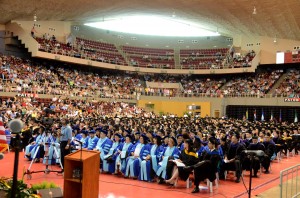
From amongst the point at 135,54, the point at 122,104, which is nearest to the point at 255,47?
the point at 135,54

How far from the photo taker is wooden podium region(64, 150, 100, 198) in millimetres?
6480

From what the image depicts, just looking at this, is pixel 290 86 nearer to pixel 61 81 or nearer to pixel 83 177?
pixel 61 81

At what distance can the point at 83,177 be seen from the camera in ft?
21.1

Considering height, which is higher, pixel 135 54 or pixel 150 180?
pixel 135 54

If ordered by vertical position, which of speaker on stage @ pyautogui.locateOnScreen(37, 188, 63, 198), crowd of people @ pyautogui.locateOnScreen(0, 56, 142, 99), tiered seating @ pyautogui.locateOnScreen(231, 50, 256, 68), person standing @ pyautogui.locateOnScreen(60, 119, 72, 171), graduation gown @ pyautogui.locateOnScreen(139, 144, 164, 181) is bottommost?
graduation gown @ pyautogui.locateOnScreen(139, 144, 164, 181)

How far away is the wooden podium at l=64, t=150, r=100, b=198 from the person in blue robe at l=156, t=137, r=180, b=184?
3.09 meters

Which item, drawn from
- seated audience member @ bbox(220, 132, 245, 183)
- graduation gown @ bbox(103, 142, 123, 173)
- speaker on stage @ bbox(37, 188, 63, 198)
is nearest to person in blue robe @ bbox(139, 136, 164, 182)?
graduation gown @ bbox(103, 142, 123, 173)

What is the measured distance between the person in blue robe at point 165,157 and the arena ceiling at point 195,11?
18.2 m

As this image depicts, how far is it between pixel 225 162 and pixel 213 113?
30757 millimetres

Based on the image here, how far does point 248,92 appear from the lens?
3884 cm

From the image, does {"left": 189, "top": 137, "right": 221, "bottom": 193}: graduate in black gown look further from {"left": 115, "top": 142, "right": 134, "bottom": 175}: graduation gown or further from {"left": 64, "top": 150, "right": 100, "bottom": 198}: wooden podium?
{"left": 64, "top": 150, "right": 100, "bottom": 198}: wooden podium

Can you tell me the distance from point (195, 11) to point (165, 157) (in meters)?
23.9

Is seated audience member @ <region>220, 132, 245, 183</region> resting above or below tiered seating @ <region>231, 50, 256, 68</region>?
below

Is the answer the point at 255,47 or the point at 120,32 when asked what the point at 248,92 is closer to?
the point at 255,47
